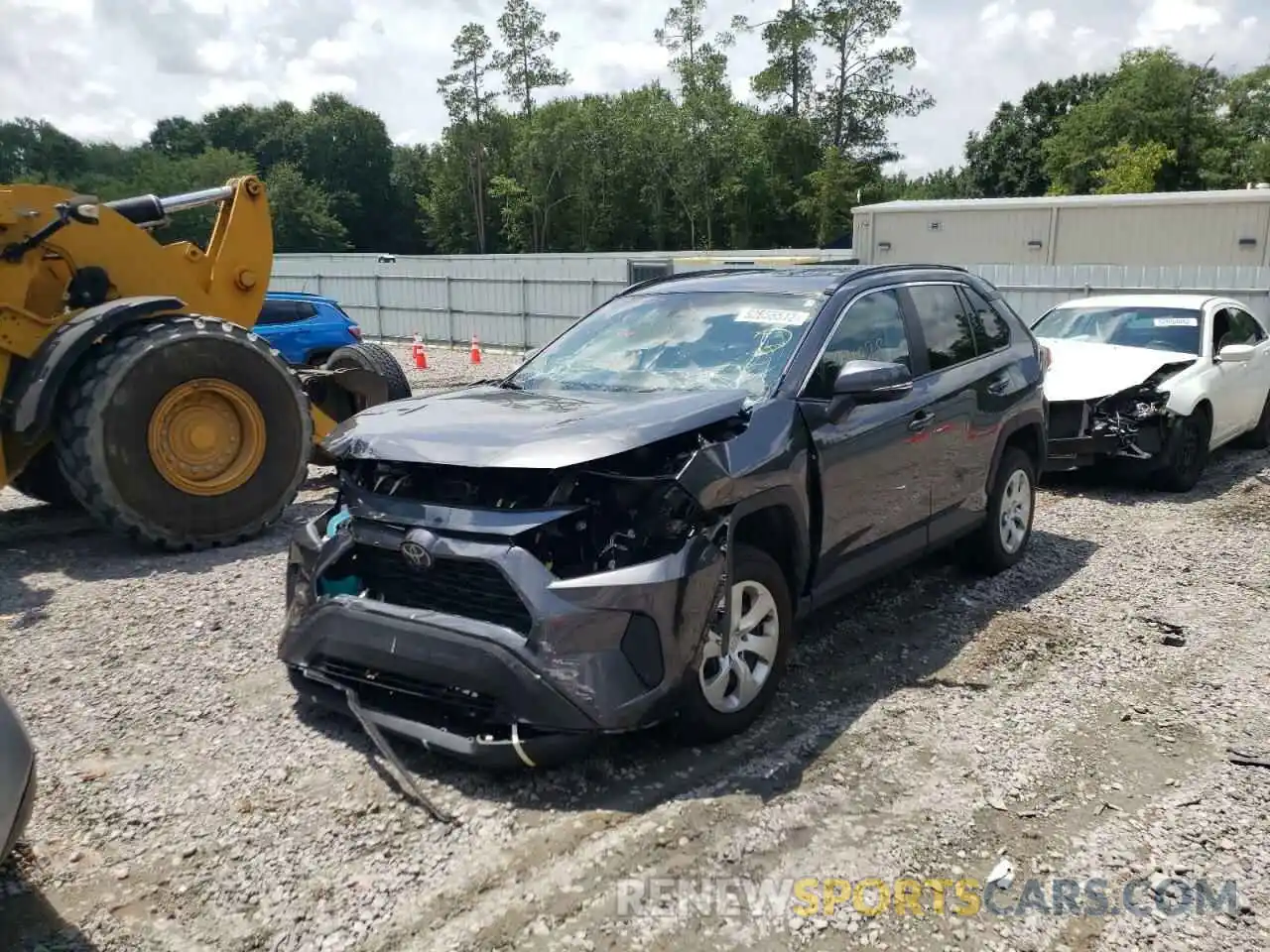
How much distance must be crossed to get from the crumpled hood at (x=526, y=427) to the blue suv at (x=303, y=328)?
10.9 meters

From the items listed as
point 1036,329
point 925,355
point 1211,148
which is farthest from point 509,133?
point 925,355

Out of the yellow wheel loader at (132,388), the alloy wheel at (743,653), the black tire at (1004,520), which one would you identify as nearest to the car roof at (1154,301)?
the black tire at (1004,520)

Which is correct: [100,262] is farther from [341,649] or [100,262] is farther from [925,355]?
[925,355]

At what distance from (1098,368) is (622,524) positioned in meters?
6.72

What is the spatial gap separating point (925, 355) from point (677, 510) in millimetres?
2439

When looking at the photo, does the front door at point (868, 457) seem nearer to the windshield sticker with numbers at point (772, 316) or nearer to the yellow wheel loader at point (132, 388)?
the windshield sticker with numbers at point (772, 316)

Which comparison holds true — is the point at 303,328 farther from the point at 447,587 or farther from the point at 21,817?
the point at 21,817

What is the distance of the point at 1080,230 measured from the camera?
74.6 feet

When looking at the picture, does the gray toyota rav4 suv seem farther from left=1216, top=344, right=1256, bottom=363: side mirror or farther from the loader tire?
left=1216, top=344, right=1256, bottom=363: side mirror

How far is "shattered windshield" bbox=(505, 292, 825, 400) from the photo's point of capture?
4742 millimetres

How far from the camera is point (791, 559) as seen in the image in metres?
4.49

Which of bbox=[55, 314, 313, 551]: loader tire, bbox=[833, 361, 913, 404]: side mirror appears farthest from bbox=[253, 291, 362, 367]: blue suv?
bbox=[833, 361, 913, 404]: side mirror

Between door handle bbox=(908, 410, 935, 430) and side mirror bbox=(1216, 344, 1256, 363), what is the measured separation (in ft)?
17.8

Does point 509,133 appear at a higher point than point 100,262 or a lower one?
higher
